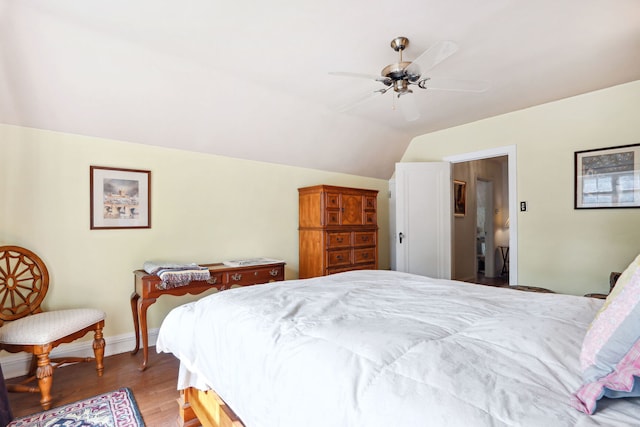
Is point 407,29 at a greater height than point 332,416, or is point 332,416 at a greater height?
point 407,29

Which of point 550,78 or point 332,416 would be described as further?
point 550,78

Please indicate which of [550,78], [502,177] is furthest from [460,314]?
[502,177]

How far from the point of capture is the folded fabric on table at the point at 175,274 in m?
2.58

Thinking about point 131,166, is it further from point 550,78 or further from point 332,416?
point 550,78

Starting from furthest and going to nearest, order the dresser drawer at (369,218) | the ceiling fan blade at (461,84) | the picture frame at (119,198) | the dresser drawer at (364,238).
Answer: the dresser drawer at (369,218), the dresser drawer at (364,238), the picture frame at (119,198), the ceiling fan blade at (461,84)

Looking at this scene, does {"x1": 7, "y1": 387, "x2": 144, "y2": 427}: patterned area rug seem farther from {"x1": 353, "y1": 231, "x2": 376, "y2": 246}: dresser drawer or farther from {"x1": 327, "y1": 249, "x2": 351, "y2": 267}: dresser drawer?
{"x1": 353, "y1": 231, "x2": 376, "y2": 246}: dresser drawer

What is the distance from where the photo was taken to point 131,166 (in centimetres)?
295

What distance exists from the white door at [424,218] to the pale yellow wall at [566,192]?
0.77 meters

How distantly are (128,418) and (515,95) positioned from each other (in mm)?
4112

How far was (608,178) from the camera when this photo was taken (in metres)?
3.02

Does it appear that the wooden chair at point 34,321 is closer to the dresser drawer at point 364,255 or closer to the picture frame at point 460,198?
the dresser drawer at point 364,255

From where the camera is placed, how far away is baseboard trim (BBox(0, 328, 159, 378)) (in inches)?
95.7

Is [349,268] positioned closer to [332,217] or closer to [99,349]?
[332,217]

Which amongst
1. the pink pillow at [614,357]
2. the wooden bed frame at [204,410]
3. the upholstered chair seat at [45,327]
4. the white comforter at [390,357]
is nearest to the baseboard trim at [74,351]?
the upholstered chair seat at [45,327]
